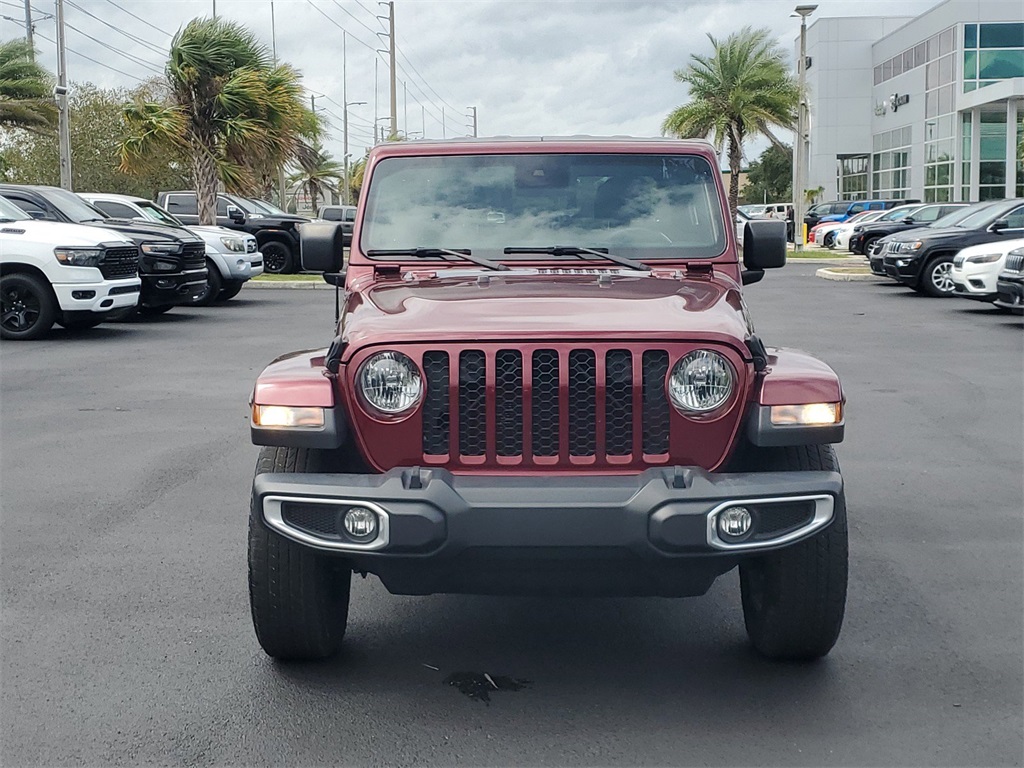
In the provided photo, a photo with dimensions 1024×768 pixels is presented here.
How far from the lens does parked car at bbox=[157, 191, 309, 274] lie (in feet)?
85.4

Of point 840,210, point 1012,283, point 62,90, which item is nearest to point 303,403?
point 1012,283

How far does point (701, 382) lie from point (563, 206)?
1655mm

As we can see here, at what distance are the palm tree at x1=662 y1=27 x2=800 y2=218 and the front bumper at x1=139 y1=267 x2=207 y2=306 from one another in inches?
1127

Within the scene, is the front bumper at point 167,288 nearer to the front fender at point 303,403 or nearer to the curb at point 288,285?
the curb at point 288,285

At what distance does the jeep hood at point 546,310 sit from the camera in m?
3.84

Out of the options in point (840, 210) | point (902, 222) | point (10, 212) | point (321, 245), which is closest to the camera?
point (321, 245)

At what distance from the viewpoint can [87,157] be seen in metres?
55.8

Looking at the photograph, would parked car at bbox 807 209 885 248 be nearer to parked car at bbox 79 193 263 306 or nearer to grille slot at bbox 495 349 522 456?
parked car at bbox 79 193 263 306

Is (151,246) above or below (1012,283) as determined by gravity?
above

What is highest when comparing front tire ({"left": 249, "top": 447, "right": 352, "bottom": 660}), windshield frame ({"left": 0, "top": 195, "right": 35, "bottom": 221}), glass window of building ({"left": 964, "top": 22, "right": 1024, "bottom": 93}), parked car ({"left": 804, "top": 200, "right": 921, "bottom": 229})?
glass window of building ({"left": 964, "top": 22, "right": 1024, "bottom": 93})

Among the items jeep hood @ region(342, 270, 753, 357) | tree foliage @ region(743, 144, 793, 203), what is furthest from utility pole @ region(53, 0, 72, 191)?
tree foliage @ region(743, 144, 793, 203)

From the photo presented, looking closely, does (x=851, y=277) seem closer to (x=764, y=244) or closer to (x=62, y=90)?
(x=62, y=90)

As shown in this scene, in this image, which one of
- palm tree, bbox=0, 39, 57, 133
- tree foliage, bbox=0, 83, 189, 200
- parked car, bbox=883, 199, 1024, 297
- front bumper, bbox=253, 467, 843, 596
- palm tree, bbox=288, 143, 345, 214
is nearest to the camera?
front bumper, bbox=253, 467, 843, 596

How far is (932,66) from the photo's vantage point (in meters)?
57.4
